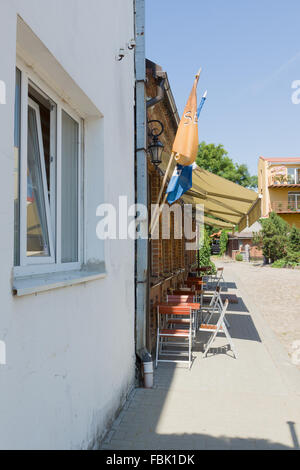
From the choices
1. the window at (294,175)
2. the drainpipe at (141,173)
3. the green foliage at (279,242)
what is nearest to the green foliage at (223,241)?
the window at (294,175)

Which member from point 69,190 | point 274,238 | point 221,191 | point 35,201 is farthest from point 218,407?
point 274,238

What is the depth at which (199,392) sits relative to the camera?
4.94 metres

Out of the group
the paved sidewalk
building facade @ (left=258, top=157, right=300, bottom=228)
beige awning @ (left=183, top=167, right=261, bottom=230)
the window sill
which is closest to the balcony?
building facade @ (left=258, top=157, right=300, bottom=228)

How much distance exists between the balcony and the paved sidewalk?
35.9 meters

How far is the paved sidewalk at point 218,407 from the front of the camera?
3682 millimetres

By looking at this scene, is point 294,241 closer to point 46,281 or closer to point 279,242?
point 279,242

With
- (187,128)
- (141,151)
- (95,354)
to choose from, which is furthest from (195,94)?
(95,354)

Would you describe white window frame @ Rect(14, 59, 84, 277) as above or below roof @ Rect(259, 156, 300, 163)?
below

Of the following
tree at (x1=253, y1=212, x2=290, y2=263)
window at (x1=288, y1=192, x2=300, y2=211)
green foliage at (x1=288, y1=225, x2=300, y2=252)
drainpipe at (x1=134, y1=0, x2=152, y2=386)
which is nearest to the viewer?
drainpipe at (x1=134, y1=0, x2=152, y2=386)

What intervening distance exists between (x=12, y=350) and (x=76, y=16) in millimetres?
2401

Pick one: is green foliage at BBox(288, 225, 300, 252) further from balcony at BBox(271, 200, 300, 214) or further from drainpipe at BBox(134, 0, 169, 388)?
drainpipe at BBox(134, 0, 169, 388)

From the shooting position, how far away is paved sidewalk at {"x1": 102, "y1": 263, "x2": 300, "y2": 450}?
368cm

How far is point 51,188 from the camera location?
300 centimetres
